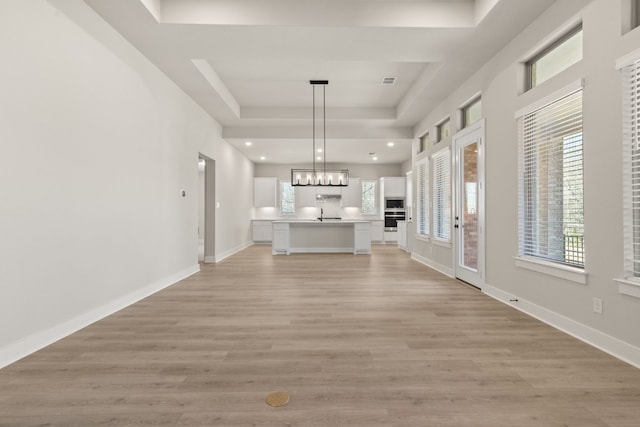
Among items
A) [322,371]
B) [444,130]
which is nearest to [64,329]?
[322,371]

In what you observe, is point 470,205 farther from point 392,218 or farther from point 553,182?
point 392,218

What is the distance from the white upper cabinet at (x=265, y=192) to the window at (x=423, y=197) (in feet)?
18.5

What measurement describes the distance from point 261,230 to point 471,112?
26.0 feet

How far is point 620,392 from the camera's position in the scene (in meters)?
1.96

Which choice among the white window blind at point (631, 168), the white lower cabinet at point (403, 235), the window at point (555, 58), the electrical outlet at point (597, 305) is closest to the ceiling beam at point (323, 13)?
the window at point (555, 58)

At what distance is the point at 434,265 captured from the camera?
625 centimetres

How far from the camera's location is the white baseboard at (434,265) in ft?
18.3

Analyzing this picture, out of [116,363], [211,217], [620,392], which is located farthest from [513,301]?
[211,217]

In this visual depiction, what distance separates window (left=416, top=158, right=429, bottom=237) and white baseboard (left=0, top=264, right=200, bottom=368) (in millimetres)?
5045

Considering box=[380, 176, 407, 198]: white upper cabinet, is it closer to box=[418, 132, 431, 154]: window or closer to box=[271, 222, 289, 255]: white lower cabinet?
box=[418, 132, 431, 154]: window

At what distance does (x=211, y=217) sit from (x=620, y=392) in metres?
6.66

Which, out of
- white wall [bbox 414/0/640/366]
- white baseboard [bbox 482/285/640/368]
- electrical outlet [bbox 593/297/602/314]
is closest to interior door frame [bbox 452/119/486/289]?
white wall [bbox 414/0/640/366]

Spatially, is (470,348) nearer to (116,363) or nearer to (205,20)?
(116,363)

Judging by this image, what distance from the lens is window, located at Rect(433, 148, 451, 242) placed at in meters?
5.70
